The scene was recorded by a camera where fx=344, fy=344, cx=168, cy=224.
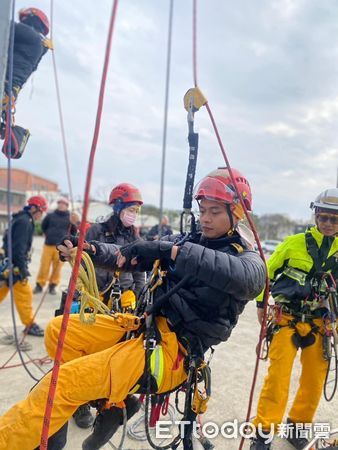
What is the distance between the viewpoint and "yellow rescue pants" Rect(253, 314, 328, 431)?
2801 millimetres

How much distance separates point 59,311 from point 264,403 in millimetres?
1924

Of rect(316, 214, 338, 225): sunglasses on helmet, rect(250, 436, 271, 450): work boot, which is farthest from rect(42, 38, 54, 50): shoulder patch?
rect(250, 436, 271, 450): work boot

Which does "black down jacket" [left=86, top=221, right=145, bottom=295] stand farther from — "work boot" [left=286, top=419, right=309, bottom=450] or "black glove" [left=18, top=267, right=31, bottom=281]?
"work boot" [left=286, top=419, right=309, bottom=450]

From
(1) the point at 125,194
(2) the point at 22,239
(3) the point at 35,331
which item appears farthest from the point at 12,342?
(1) the point at 125,194

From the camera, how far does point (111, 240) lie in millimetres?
3504

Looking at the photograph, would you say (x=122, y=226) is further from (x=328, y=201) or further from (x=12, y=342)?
(x=12, y=342)

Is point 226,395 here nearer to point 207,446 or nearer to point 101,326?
point 207,446

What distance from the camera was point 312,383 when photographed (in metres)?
3.03

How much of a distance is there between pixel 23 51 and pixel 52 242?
16.7 ft

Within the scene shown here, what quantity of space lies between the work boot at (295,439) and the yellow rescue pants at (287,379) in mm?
60

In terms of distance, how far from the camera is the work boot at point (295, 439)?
292cm

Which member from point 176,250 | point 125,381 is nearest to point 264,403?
point 125,381

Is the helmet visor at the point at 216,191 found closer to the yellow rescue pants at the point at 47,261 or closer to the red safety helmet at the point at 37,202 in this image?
the red safety helmet at the point at 37,202

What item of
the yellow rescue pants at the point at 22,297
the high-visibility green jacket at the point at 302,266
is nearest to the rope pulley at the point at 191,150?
the high-visibility green jacket at the point at 302,266
